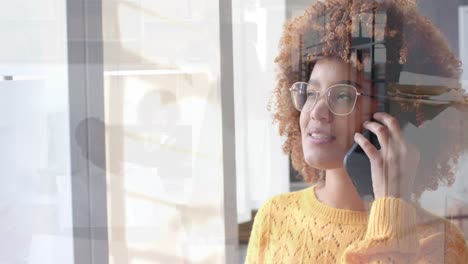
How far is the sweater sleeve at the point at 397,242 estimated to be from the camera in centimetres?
82

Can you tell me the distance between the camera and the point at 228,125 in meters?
0.99

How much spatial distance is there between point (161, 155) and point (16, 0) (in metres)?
0.38

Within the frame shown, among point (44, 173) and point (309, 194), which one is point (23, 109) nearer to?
point (44, 173)

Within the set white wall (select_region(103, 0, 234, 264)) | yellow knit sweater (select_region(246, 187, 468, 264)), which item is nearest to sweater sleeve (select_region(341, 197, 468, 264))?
yellow knit sweater (select_region(246, 187, 468, 264))

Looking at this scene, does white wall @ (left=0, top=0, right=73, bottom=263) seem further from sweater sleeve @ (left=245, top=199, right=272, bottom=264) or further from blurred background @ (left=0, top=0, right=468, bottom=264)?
sweater sleeve @ (left=245, top=199, right=272, bottom=264)

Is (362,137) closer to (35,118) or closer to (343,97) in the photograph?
(343,97)

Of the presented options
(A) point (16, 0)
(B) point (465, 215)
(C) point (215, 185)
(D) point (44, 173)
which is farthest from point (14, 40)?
(B) point (465, 215)

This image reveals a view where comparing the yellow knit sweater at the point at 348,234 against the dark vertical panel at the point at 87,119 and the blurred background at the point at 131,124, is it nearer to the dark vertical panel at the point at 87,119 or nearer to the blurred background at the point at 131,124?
the blurred background at the point at 131,124

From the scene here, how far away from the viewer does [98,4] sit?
994 mm

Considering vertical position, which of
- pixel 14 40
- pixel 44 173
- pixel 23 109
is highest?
pixel 14 40

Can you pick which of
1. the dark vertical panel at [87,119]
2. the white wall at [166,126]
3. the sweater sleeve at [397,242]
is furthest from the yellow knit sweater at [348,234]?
the dark vertical panel at [87,119]

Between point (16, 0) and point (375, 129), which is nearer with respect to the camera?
point (375, 129)

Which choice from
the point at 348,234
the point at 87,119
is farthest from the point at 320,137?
the point at 87,119

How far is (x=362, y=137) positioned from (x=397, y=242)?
167 millimetres
